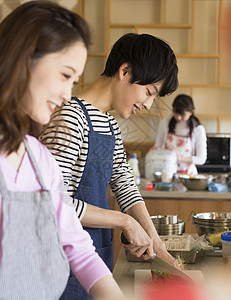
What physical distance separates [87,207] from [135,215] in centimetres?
31

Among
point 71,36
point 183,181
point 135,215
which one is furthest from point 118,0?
point 71,36

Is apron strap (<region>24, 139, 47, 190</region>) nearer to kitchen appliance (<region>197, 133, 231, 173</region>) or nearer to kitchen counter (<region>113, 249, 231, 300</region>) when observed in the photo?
kitchen counter (<region>113, 249, 231, 300</region>)

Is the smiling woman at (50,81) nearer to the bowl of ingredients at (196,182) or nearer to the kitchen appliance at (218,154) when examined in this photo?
the bowl of ingredients at (196,182)

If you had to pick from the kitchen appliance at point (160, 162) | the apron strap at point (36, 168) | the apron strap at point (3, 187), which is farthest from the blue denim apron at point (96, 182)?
the kitchen appliance at point (160, 162)

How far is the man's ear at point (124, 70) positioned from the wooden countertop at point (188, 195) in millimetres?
1946

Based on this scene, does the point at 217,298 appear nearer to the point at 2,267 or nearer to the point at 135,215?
the point at 2,267

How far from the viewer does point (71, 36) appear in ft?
3.52

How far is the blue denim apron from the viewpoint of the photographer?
5.57 feet

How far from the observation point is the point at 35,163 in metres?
1.14

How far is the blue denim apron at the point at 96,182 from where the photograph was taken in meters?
1.70

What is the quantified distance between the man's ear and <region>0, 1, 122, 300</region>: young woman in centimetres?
59

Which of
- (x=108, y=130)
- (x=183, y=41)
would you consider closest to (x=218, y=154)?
(x=183, y=41)

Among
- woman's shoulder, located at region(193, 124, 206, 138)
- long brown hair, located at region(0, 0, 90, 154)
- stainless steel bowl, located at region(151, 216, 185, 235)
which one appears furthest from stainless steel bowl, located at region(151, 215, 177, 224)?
woman's shoulder, located at region(193, 124, 206, 138)

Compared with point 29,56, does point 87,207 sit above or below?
below
